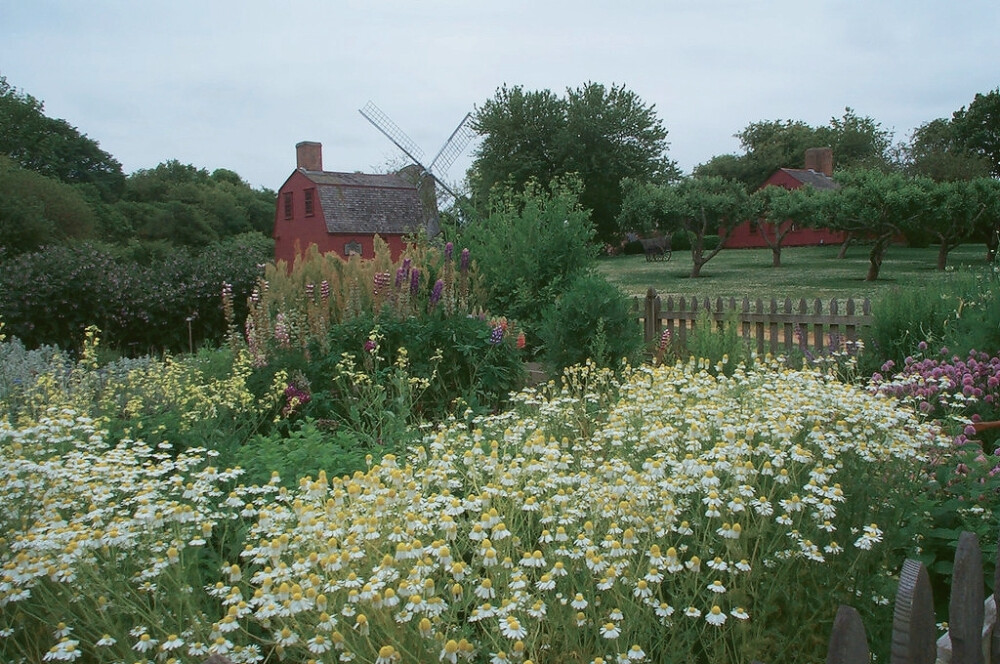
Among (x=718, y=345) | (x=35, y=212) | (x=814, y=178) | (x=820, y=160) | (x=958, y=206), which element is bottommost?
(x=718, y=345)

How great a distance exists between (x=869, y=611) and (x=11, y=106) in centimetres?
5340

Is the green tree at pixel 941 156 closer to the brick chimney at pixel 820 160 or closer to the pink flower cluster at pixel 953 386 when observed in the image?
the brick chimney at pixel 820 160

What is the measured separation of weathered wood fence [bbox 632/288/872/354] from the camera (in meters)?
8.91

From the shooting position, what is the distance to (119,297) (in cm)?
1134

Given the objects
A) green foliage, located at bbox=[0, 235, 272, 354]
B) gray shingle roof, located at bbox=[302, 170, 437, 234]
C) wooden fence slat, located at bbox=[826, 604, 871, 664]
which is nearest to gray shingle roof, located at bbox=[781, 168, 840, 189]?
gray shingle roof, located at bbox=[302, 170, 437, 234]

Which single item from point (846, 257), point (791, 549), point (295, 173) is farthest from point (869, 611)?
point (295, 173)

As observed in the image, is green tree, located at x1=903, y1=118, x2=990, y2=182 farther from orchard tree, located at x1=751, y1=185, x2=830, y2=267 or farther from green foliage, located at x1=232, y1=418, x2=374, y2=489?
green foliage, located at x1=232, y1=418, x2=374, y2=489

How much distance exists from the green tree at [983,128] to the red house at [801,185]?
22.7ft

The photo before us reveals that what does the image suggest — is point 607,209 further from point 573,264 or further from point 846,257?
point 573,264

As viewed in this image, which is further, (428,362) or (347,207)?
(347,207)

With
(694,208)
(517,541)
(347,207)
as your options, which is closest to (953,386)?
(517,541)

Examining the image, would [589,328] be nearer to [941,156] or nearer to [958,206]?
[958,206]

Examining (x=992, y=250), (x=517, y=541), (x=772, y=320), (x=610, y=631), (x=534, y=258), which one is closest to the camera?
(x=610, y=631)

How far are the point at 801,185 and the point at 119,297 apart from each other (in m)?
37.9
